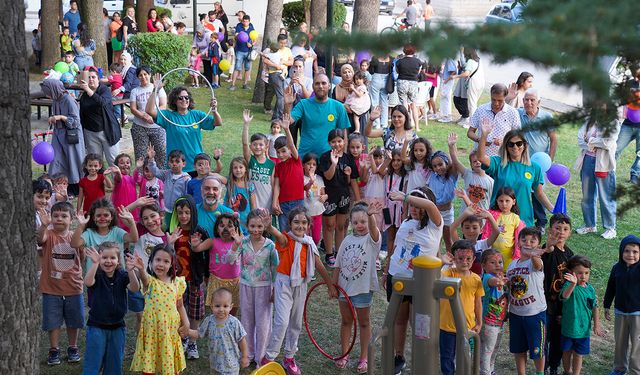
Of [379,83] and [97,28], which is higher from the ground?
[97,28]

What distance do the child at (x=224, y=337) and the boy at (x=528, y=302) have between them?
208cm

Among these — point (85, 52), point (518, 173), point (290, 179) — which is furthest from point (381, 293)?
point (85, 52)

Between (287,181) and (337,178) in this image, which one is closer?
(287,181)

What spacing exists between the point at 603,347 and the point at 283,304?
115 inches

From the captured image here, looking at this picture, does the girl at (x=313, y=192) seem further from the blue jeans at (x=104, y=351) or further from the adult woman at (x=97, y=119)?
the adult woman at (x=97, y=119)

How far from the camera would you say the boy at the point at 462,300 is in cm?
671

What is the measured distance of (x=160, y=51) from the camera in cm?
1956

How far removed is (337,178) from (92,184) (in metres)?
2.53

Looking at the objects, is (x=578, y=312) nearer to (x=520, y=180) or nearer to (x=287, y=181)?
(x=520, y=180)

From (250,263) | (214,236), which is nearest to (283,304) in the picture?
(250,263)

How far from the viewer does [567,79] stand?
9.04ft

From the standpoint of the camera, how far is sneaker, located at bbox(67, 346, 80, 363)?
7438 millimetres

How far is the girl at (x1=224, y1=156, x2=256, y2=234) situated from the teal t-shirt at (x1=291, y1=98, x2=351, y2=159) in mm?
1397

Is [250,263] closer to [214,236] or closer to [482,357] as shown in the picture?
[214,236]
